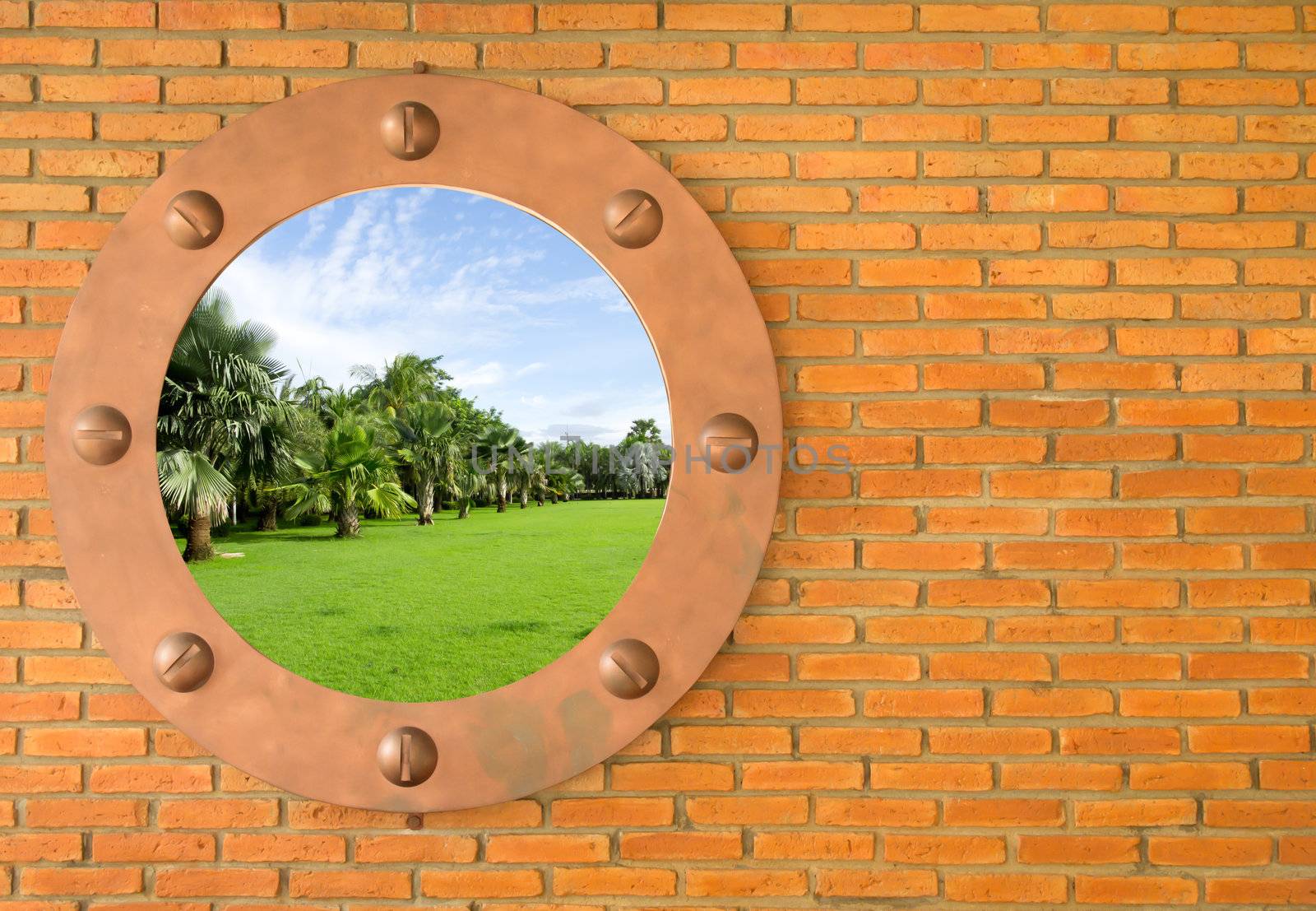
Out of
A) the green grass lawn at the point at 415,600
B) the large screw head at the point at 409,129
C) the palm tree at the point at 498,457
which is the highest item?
the large screw head at the point at 409,129

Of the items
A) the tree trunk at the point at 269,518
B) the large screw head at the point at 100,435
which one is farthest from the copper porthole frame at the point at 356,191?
the tree trunk at the point at 269,518

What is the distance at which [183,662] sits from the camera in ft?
4.39

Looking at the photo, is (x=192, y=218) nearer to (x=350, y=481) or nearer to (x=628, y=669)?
(x=350, y=481)

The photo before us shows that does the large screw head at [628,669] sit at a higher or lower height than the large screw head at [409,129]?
lower

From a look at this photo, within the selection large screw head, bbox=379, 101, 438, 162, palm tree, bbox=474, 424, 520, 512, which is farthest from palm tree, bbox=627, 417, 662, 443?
large screw head, bbox=379, 101, 438, 162

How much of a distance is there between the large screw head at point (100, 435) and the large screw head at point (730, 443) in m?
1.05

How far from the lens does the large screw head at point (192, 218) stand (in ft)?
4.52

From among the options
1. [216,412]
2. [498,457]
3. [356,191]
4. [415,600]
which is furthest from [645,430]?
[216,412]

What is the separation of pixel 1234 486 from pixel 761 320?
0.93m

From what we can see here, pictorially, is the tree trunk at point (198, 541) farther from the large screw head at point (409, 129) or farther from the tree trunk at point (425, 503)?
the large screw head at point (409, 129)

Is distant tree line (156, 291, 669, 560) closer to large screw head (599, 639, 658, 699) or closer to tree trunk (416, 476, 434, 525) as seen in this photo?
tree trunk (416, 476, 434, 525)

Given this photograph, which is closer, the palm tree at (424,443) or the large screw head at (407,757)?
the large screw head at (407,757)

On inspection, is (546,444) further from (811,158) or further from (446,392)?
(811,158)

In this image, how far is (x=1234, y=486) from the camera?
141 cm
